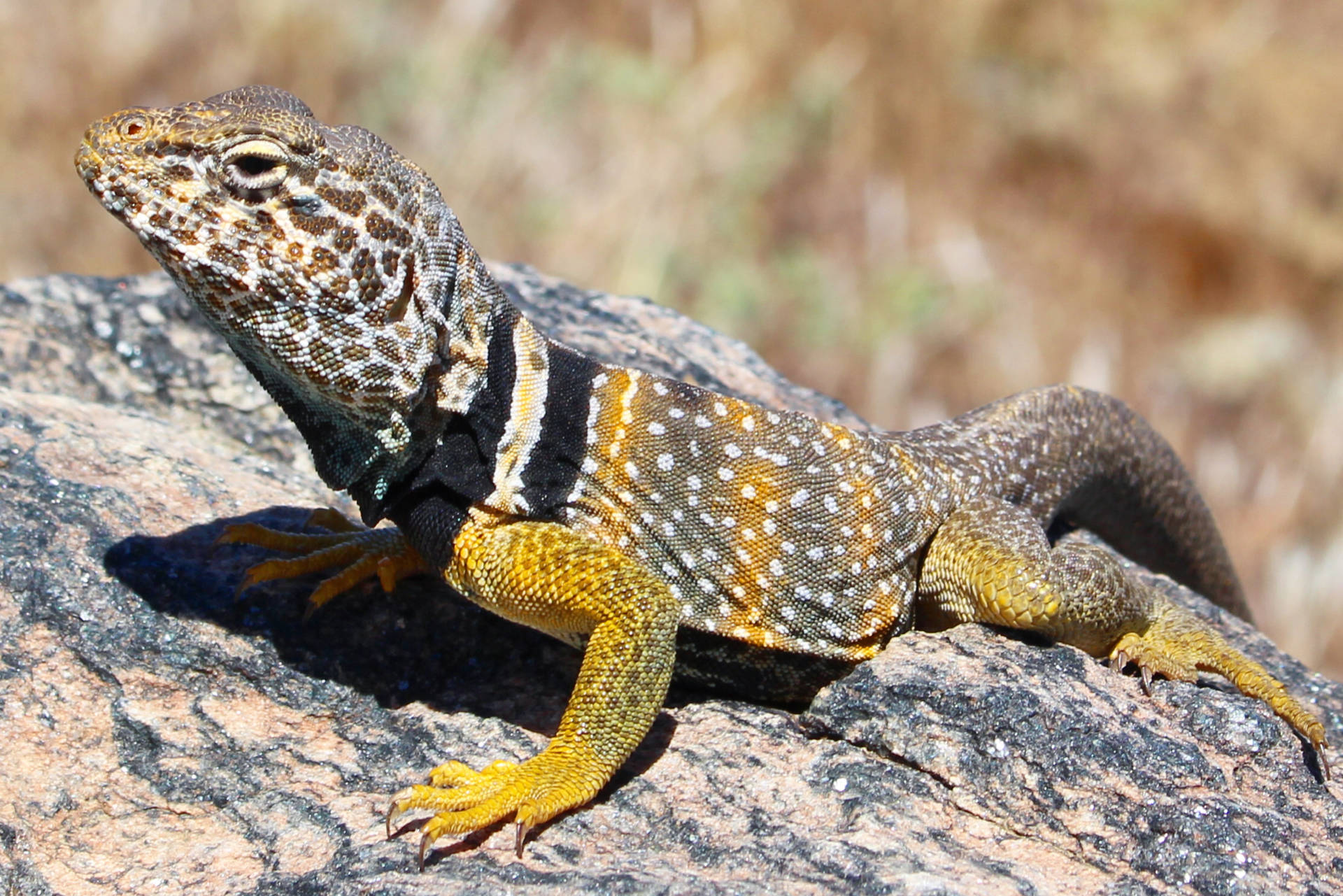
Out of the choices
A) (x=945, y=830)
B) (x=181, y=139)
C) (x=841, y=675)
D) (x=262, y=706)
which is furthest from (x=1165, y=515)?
(x=181, y=139)

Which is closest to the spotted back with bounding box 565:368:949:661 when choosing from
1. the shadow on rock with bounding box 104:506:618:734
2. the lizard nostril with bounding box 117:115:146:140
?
the shadow on rock with bounding box 104:506:618:734

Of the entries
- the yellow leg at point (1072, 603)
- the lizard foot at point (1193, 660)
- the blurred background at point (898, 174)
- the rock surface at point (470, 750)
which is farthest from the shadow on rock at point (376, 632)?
the blurred background at point (898, 174)

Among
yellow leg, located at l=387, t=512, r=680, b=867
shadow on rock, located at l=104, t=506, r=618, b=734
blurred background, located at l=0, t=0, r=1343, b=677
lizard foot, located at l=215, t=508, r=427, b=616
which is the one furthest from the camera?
blurred background, located at l=0, t=0, r=1343, b=677

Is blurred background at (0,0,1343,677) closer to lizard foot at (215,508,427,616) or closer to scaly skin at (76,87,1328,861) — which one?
lizard foot at (215,508,427,616)

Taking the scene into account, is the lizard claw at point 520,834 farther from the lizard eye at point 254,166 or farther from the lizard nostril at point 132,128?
the lizard nostril at point 132,128

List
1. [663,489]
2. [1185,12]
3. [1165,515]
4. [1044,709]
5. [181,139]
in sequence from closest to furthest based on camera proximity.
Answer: [181,139] → [1044,709] → [663,489] → [1165,515] → [1185,12]

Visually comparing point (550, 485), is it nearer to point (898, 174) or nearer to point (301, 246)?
point (301, 246)

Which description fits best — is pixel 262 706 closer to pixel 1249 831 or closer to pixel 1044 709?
pixel 1044 709

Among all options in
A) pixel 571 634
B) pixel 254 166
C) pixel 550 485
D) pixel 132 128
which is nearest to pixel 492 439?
pixel 550 485
